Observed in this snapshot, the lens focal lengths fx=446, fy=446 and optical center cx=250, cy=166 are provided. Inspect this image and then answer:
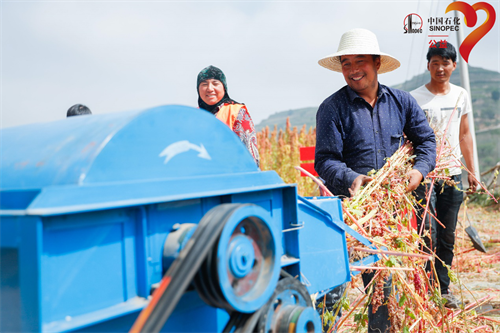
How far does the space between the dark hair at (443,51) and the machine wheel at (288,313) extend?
12.6 feet

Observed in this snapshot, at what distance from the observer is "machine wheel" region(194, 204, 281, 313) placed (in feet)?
4.54

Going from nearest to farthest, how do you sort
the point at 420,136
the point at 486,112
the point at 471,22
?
the point at 420,136, the point at 471,22, the point at 486,112

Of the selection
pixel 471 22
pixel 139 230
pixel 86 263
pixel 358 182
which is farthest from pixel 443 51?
pixel 471 22

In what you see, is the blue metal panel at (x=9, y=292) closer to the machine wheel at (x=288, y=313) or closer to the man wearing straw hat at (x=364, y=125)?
the machine wheel at (x=288, y=313)

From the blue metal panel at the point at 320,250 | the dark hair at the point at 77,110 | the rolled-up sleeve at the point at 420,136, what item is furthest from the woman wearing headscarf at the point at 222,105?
the blue metal panel at the point at 320,250

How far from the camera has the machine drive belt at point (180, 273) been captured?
123 cm

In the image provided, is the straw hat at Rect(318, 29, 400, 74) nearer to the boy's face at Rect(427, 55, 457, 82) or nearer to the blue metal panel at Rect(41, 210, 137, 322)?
the boy's face at Rect(427, 55, 457, 82)

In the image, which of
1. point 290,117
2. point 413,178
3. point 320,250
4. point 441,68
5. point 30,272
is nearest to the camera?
point 30,272

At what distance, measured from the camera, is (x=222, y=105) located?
13.5 ft

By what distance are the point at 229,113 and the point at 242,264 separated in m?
2.63

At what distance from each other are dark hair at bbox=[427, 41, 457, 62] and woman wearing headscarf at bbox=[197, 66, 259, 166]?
2.21 metres

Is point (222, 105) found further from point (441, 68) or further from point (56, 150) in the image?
point (56, 150)

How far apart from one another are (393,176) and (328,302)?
38.9 inches

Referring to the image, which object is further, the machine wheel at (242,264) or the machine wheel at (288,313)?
the machine wheel at (288,313)
